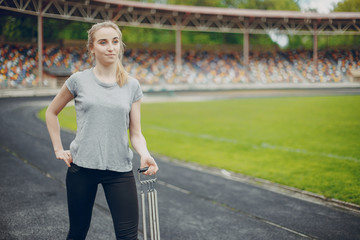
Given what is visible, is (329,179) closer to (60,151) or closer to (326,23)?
(60,151)

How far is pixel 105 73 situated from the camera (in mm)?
2506

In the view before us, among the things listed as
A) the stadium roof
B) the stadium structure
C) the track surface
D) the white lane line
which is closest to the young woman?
the track surface

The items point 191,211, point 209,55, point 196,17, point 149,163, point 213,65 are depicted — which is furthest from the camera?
point 209,55

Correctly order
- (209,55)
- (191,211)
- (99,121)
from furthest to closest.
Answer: (209,55) < (191,211) < (99,121)

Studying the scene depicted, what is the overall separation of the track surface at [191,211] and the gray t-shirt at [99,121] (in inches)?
85.4

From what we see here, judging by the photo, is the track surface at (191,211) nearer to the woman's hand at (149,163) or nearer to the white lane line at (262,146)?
the woman's hand at (149,163)

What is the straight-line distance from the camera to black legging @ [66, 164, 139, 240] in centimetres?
247

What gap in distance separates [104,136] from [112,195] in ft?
1.39

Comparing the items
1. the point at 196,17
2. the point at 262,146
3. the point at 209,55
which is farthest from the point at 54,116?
the point at 209,55

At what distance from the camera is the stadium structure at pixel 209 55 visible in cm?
3325

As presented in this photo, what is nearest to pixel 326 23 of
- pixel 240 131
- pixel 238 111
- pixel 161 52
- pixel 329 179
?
pixel 161 52

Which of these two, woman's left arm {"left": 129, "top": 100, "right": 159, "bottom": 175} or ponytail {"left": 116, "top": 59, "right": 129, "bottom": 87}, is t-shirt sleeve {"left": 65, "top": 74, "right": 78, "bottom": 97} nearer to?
ponytail {"left": 116, "top": 59, "right": 129, "bottom": 87}

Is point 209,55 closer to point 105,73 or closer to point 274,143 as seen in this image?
point 274,143

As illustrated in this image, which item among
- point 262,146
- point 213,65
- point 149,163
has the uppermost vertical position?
point 213,65
